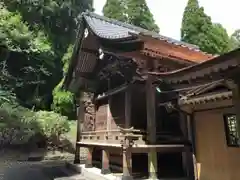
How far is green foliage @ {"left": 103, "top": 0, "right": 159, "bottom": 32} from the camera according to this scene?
3169 cm

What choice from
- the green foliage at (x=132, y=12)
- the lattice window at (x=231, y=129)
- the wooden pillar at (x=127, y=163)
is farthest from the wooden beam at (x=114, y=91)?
the green foliage at (x=132, y=12)

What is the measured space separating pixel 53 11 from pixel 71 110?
41.2 ft

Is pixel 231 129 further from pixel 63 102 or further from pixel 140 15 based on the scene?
pixel 140 15

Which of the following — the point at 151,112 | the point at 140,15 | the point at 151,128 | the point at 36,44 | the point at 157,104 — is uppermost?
the point at 140,15

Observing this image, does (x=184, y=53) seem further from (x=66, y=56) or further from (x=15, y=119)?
(x=66, y=56)

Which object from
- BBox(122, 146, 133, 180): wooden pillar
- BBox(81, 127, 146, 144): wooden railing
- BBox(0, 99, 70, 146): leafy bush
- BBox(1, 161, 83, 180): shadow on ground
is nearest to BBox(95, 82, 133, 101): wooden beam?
BBox(81, 127, 146, 144): wooden railing

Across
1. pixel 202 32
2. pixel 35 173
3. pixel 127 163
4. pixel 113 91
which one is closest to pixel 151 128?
pixel 127 163

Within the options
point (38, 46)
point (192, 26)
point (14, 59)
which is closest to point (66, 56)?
point (38, 46)

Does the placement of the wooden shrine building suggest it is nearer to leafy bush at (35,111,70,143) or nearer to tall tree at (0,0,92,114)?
leafy bush at (35,111,70,143)

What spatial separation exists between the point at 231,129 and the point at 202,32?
22.0m

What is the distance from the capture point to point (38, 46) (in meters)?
23.5

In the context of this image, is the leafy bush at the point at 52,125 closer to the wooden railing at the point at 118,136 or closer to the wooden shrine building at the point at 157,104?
the wooden shrine building at the point at 157,104

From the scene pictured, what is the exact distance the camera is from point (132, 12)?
104ft

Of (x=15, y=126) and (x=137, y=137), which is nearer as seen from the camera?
(x=137, y=137)
